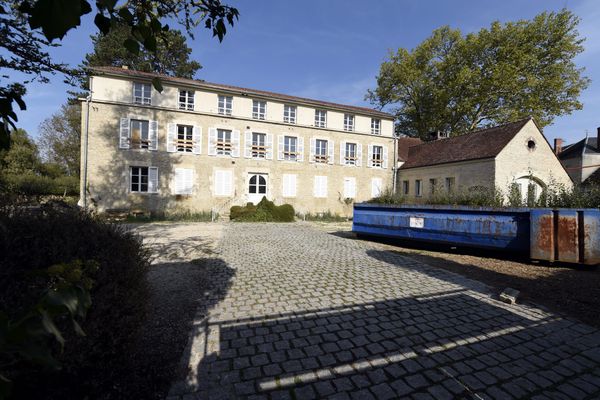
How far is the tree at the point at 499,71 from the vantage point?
22359 mm

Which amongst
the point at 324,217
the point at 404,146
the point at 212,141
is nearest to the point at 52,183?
the point at 212,141

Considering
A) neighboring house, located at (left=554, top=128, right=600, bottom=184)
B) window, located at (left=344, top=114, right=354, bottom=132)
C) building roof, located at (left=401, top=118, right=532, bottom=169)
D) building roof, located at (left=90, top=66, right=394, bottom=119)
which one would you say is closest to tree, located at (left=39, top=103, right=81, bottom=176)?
building roof, located at (left=90, top=66, right=394, bottom=119)

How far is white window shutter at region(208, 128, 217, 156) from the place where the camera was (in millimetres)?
18094

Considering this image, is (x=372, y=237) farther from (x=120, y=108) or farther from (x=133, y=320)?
(x=120, y=108)

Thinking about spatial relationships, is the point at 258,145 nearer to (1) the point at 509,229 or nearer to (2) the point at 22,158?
(1) the point at 509,229

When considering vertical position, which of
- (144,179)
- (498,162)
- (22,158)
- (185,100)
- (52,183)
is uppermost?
(185,100)

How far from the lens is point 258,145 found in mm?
19328

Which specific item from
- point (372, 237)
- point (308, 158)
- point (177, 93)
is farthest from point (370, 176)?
point (177, 93)

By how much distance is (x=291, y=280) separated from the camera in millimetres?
5004

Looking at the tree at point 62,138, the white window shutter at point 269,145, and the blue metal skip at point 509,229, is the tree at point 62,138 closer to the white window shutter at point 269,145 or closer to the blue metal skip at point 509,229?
the white window shutter at point 269,145

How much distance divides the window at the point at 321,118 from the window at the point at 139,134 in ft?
37.4

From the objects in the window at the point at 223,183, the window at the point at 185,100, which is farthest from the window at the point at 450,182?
the window at the point at 185,100

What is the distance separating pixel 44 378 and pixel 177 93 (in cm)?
1886

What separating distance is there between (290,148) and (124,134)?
1040 centimetres
